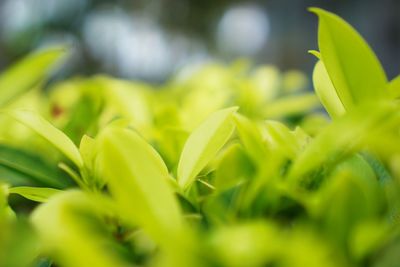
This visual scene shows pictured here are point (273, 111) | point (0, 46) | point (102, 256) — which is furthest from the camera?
point (0, 46)

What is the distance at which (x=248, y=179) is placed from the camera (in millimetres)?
399

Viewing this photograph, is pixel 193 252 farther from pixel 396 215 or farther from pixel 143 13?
pixel 143 13

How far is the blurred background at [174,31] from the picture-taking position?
170 inches

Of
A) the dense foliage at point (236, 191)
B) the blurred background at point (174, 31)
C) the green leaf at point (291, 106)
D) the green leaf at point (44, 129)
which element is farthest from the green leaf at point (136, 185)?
the blurred background at point (174, 31)

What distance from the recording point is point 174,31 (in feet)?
19.5

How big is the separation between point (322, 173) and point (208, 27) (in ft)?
19.2

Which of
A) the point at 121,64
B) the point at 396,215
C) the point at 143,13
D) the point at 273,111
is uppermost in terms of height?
the point at 396,215

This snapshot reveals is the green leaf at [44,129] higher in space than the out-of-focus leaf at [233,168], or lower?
higher

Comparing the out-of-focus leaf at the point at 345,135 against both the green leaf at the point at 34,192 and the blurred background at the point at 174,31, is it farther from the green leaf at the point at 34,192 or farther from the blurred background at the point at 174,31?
the blurred background at the point at 174,31

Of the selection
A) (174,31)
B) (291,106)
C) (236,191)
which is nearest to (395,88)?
(236,191)

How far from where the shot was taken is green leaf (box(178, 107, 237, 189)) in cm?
42

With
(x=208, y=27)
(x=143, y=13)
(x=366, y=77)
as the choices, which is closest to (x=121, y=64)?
(x=143, y=13)

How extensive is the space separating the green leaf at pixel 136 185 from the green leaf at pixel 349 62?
6.7 inches

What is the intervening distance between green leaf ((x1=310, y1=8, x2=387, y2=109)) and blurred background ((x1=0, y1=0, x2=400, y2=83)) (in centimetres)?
321
